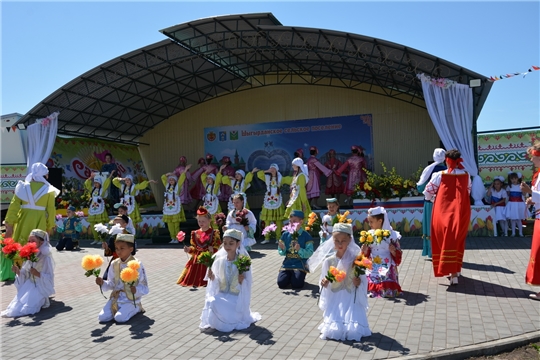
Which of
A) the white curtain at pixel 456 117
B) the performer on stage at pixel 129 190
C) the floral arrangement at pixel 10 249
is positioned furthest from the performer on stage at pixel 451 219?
the performer on stage at pixel 129 190

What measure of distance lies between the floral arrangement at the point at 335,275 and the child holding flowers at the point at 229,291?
0.99 m

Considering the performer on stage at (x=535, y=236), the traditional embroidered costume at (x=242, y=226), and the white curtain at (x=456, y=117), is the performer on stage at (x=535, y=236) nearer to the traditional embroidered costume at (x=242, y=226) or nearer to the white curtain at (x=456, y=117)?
the traditional embroidered costume at (x=242, y=226)

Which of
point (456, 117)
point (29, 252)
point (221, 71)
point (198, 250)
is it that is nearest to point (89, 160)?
point (221, 71)

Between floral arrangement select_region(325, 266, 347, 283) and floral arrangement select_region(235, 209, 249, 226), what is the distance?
3.83 meters

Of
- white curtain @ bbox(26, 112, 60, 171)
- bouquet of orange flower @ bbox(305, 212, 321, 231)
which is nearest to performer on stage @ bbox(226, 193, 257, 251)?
bouquet of orange flower @ bbox(305, 212, 321, 231)

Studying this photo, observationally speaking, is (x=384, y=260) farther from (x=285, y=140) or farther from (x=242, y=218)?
(x=285, y=140)

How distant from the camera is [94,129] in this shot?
17656mm

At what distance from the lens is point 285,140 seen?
1758 cm

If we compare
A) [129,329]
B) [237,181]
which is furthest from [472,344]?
[237,181]

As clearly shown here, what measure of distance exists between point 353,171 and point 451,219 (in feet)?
28.1

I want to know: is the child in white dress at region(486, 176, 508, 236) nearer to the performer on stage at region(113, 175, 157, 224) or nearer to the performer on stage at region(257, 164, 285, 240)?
the performer on stage at region(257, 164, 285, 240)

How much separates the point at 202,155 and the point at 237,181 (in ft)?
21.4

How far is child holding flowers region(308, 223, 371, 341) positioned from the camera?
4.44 meters

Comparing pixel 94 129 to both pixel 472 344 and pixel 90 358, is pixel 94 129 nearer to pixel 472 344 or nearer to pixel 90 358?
pixel 90 358
